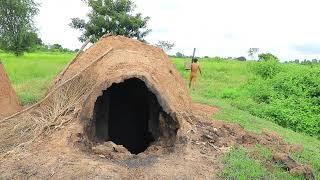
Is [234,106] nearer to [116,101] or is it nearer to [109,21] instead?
[116,101]

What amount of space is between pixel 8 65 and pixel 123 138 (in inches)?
698

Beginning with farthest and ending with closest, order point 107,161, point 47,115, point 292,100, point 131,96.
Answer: point 292,100, point 131,96, point 47,115, point 107,161

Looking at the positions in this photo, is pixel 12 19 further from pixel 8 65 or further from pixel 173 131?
pixel 173 131

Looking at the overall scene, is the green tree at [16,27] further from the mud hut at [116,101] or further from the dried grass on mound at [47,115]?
the dried grass on mound at [47,115]

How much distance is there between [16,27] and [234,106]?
21.3 meters

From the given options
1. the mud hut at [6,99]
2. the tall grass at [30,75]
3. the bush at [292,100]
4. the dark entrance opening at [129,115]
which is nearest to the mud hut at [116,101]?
the dark entrance opening at [129,115]

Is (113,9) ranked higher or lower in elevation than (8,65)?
higher

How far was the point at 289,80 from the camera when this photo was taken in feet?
60.7

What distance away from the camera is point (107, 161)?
755cm

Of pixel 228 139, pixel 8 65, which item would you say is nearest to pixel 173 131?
pixel 228 139

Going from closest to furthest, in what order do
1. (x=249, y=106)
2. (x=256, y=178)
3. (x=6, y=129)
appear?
(x=256, y=178)
(x=6, y=129)
(x=249, y=106)

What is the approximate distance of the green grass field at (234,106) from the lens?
805 cm

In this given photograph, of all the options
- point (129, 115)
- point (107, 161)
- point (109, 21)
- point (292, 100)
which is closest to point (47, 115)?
point (129, 115)

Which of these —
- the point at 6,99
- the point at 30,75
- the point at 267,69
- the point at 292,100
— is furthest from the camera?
the point at 267,69
